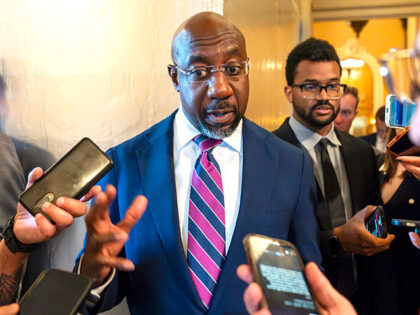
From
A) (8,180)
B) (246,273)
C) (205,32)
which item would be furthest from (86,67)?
(246,273)

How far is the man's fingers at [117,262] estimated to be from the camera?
3.70 feet

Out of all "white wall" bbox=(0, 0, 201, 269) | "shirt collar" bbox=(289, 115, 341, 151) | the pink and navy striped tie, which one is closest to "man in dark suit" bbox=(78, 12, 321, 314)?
the pink and navy striped tie

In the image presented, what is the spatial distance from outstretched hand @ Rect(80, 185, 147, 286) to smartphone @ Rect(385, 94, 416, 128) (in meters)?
1.03

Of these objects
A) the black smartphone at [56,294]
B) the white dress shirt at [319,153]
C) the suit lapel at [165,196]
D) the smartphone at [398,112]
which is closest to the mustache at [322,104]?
the white dress shirt at [319,153]

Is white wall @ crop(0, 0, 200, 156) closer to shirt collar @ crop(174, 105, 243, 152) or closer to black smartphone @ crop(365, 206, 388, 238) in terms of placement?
shirt collar @ crop(174, 105, 243, 152)

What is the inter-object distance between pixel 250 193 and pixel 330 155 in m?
0.95

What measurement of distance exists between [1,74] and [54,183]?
3.32 ft

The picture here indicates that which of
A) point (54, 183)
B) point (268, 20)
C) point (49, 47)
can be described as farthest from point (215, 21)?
point (268, 20)

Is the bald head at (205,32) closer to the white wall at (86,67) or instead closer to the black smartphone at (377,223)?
the white wall at (86,67)

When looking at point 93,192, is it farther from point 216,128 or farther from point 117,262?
point 216,128

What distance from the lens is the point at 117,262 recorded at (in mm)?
1147

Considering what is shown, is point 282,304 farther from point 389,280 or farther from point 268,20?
point 268,20

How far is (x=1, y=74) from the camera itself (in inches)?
77.5

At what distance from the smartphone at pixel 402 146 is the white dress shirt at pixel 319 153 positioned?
13.6 inches
